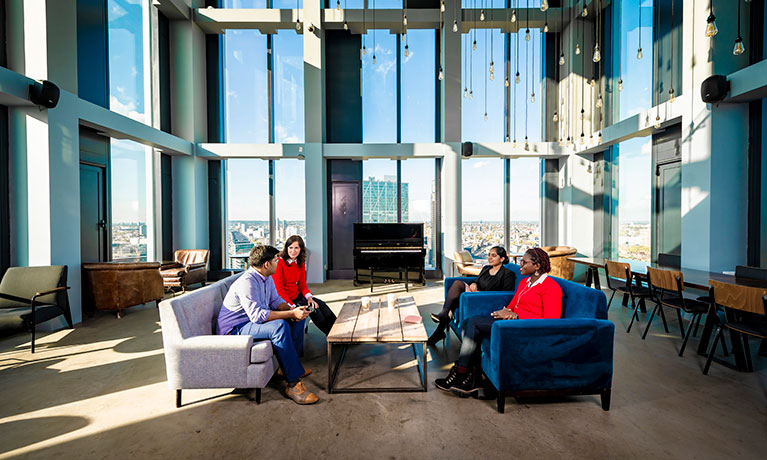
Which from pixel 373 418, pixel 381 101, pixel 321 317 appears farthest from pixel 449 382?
pixel 381 101

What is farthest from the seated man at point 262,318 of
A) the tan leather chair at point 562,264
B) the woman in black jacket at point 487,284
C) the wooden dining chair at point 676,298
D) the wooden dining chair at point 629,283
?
the tan leather chair at point 562,264

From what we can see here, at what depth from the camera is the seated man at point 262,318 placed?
2486 mm

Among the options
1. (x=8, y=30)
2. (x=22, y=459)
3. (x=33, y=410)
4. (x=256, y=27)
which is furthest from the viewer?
(x=256, y=27)

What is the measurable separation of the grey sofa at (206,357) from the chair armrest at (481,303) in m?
1.91

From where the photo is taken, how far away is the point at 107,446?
2016 millimetres

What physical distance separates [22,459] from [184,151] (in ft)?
21.0

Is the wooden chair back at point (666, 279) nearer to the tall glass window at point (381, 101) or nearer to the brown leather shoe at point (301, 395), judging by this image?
the brown leather shoe at point (301, 395)

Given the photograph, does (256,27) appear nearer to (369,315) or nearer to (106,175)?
(106,175)

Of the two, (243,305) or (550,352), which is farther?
(243,305)

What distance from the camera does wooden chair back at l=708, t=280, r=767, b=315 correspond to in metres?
2.55

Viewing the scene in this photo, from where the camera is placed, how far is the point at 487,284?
357 centimetres

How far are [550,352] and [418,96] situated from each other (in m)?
7.20

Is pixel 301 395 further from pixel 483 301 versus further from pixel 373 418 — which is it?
pixel 483 301

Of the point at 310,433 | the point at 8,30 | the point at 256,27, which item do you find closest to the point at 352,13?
the point at 256,27
